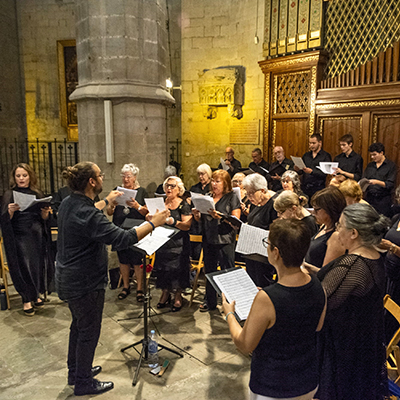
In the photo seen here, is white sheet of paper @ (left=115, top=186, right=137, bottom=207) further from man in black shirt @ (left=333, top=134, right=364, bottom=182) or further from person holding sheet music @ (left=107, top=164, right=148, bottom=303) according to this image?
man in black shirt @ (left=333, top=134, right=364, bottom=182)

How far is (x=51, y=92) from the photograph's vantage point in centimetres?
1138

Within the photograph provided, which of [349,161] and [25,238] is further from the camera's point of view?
[349,161]

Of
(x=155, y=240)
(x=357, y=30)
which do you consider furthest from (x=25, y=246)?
(x=357, y=30)

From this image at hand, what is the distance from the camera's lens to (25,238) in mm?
4621

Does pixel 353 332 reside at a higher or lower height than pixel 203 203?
lower

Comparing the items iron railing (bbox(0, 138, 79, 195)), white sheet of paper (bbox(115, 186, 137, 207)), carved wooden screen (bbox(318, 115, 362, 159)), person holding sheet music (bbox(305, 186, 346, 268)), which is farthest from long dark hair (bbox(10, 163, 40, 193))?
iron railing (bbox(0, 138, 79, 195))

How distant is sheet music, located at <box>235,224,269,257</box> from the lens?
319cm

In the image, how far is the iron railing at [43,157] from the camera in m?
10.7

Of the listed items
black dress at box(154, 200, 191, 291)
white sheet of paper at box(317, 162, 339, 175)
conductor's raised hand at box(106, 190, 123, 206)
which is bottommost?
black dress at box(154, 200, 191, 291)

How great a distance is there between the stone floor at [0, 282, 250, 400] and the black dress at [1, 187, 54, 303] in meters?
0.34

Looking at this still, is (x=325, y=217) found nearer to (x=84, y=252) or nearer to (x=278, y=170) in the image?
(x=84, y=252)

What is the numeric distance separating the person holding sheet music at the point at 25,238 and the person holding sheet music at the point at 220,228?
1969mm

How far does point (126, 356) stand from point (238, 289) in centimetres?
198

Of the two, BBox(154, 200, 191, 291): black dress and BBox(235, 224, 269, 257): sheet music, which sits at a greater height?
BBox(235, 224, 269, 257): sheet music
